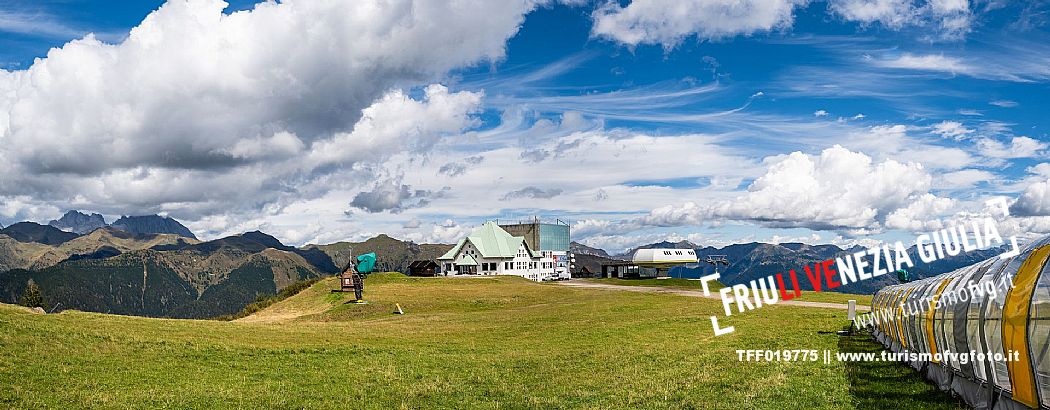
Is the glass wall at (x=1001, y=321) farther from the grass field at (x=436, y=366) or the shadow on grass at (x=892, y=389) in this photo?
the grass field at (x=436, y=366)

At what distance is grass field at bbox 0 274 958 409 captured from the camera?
20.6 m

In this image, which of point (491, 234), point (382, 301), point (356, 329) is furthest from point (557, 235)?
point (356, 329)

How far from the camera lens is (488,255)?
148125 mm

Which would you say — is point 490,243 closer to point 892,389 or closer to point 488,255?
point 488,255

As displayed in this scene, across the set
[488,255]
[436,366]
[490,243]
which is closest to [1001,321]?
[436,366]

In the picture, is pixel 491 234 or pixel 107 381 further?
pixel 491 234

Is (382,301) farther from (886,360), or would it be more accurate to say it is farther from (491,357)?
(886,360)

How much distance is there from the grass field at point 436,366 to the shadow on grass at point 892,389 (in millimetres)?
100

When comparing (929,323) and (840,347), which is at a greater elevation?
(929,323)

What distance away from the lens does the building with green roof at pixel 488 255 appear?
483 feet

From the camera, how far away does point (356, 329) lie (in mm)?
46938

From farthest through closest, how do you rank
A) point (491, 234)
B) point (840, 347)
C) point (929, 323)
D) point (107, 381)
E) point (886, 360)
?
point (491, 234)
point (840, 347)
point (886, 360)
point (107, 381)
point (929, 323)

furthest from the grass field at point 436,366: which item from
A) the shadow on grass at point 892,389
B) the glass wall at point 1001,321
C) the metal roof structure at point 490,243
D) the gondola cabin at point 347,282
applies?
the metal roof structure at point 490,243

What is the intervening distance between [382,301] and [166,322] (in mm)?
27918
